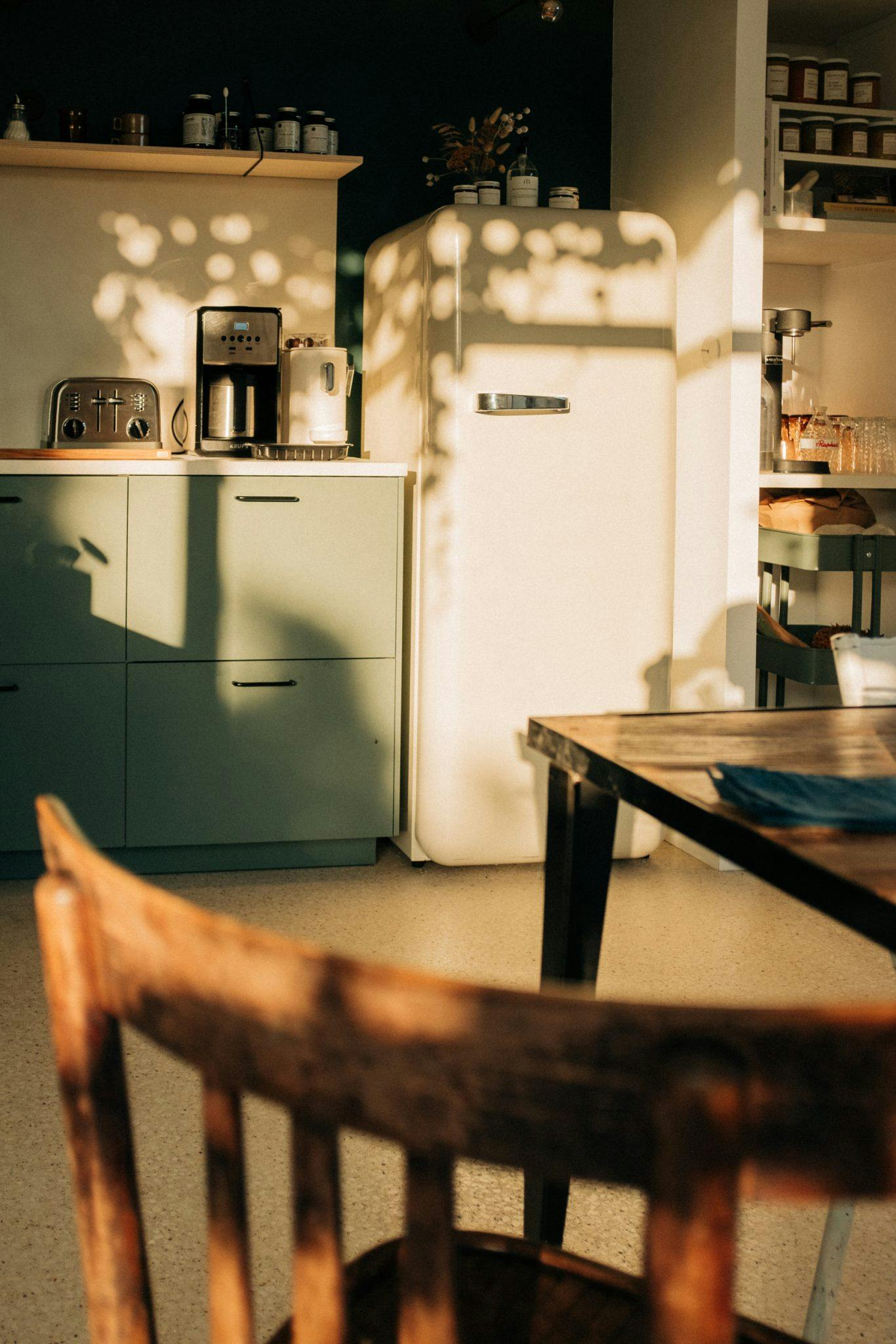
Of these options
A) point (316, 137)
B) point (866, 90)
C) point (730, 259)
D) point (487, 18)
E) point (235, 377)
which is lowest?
point (235, 377)

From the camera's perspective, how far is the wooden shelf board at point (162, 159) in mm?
3492

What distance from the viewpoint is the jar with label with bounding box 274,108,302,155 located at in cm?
369

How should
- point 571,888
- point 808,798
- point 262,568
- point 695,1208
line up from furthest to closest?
point 262,568 → point 571,888 → point 808,798 → point 695,1208

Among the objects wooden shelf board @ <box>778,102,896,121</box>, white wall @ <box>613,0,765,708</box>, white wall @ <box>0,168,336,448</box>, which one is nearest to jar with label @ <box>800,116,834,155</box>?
wooden shelf board @ <box>778,102,896,121</box>

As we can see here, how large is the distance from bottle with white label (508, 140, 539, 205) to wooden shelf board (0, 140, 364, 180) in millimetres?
419

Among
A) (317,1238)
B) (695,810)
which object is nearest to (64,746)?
(695,810)

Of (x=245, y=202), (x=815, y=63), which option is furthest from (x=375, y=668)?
(x=815, y=63)

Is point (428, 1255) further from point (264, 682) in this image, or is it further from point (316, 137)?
point (316, 137)

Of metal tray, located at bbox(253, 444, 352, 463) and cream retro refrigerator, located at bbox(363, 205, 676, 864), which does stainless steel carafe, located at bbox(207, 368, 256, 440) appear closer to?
metal tray, located at bbox(253, 444, 352, 463)

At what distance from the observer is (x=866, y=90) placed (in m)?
3.83

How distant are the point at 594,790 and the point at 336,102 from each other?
3.01 m

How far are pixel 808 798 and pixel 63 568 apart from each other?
241 cm

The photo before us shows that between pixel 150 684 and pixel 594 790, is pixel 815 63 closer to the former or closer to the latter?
pixel 150 684

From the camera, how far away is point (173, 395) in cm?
383
